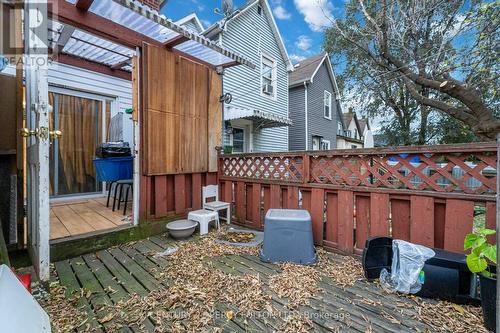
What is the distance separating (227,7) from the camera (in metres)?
6.28

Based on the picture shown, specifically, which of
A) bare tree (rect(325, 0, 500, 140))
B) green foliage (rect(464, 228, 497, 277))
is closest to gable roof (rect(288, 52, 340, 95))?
bare tree (rect(325, 0, 500, 140))

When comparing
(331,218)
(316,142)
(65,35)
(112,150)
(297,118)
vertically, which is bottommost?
→ (331,218)

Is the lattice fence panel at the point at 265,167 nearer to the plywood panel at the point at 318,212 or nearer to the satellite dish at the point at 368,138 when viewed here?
the plywood panel at the point at 318,212

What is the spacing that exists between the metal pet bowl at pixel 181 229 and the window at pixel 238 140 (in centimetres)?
460

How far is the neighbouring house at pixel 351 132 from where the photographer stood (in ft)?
55.9

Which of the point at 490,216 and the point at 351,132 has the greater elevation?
the point at 351,132

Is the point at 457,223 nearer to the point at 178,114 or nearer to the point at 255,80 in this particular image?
the point at 178,114

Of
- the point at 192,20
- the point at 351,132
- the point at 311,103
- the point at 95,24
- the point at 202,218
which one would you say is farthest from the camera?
the point at 351,132

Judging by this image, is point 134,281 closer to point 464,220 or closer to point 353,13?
point 464,220

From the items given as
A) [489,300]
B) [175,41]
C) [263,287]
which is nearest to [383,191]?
[489,300]

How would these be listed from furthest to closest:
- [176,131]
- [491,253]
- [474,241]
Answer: [176,131]
[474,241]
[491,253]

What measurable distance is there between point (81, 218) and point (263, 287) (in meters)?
3.19

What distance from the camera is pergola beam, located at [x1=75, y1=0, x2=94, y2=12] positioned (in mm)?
2638

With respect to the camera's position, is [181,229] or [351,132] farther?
[351,132]
